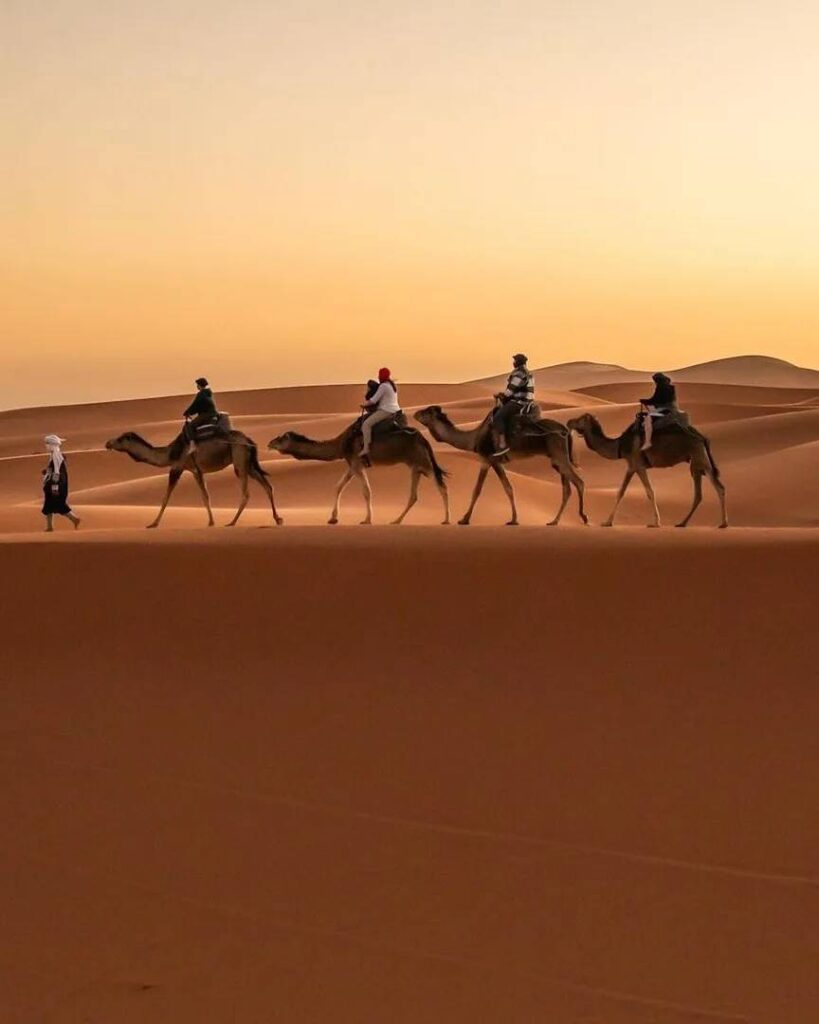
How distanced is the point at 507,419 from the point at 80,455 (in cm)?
3056

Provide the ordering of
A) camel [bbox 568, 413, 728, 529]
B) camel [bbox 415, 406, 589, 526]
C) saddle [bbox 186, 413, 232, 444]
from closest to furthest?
camel [bbox 415, 406, 589, 526]
camel [bbox 568, 413, 728, 529]
saddle [bbox 186, 413, 232, 444]

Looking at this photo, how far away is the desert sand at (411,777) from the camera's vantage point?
15.9ft

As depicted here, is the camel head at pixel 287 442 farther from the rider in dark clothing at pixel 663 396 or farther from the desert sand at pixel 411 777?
the rider in dark clothing at pixel 663 396

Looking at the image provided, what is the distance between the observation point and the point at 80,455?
44.8m

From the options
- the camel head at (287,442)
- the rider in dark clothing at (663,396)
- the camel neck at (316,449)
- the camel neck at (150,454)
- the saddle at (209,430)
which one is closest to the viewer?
the rider in dark clothing at (663,396)

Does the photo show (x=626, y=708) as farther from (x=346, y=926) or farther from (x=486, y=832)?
(x=346, y=926)

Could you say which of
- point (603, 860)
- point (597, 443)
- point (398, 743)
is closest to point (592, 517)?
point (597, 443)

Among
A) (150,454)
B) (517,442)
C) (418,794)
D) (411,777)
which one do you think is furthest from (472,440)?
(418,794)

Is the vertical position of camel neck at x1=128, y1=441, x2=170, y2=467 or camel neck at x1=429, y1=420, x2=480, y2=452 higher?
camel neck at x1=429, y1=420, x2=480, y2=452

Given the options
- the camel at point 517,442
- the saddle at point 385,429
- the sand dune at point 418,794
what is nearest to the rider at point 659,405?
the camel at point 517,442

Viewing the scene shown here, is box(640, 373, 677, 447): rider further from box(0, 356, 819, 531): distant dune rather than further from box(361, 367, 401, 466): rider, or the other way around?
box(0, 356, 819, 531): distant dune

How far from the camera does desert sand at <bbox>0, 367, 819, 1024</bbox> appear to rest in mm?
4836

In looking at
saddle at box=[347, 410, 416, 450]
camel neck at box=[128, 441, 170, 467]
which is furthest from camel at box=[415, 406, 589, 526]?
camel neck at box=[128, 441, 170, 467]

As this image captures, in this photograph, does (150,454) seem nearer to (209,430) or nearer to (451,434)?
(209,430)
